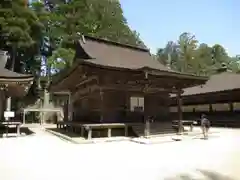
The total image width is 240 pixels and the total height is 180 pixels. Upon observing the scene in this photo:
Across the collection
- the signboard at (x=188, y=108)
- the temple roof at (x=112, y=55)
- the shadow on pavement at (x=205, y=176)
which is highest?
the temple roof at (x=112, y=55)

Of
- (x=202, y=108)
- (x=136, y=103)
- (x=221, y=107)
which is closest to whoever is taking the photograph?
(x=136, y=103)

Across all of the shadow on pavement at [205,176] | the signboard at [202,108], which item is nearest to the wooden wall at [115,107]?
the shadow on pavement at [205,176]

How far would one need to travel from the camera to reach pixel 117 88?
13.7 meters

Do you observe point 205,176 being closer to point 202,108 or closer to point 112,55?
point 112,55

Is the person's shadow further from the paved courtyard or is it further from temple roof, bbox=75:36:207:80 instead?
temple roof, bbox=75:36:207:80

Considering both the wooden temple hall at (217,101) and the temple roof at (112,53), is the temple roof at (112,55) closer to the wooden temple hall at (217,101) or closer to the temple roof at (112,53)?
the temple roof at (112,53)

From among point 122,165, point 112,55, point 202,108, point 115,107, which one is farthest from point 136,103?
point 202,108

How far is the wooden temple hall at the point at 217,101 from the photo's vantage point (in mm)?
21016

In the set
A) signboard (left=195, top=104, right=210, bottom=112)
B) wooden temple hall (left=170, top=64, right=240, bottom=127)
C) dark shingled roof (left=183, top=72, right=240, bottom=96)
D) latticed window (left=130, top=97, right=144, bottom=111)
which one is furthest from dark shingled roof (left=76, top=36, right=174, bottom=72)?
signboard (left=195, top=104, right=210, bottom=112)

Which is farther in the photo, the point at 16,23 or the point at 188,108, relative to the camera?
the point at 16,23

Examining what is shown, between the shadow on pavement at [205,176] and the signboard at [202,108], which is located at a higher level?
the signboard at [202,108]

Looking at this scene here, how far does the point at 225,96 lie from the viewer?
72.2ft

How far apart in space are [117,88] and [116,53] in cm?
507

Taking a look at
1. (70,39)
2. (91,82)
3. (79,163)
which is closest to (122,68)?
(91,82)
